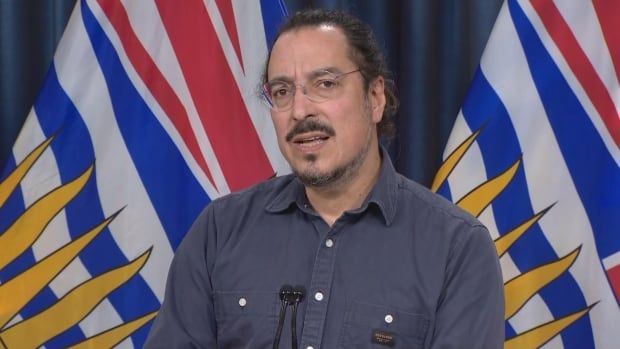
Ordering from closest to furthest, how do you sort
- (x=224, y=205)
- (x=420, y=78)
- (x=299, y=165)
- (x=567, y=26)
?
1. (x=299, y=165)
2. (x=224, y=205)
3. (x=567, y=26)
4. (x=420, y=78)

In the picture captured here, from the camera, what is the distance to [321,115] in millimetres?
1566

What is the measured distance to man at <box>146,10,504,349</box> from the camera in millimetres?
1509

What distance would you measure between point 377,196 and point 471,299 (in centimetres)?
25

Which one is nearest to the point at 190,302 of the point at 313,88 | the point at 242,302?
the point at 242,302

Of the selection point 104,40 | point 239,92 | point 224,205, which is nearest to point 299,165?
point 224,205

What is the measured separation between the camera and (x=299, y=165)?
158 cm

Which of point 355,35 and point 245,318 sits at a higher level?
point 355,35

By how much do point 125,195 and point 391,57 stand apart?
0.83 metres

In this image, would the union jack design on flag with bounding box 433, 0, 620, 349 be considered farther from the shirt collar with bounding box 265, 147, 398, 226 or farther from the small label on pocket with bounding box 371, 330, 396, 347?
the small label on pocket with bounding box 371, 330, 396, 347

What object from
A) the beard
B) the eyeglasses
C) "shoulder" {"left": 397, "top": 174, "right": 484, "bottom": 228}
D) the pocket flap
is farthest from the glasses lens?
the pocket flap

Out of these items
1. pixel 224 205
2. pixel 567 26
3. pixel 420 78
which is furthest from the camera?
pixel 420 78

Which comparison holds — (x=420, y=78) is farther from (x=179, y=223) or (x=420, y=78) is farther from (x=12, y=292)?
(x=12, y=292)

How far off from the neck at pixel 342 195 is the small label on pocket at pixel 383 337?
0.23 meters

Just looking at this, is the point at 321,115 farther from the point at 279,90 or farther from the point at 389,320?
the point at 389,320
